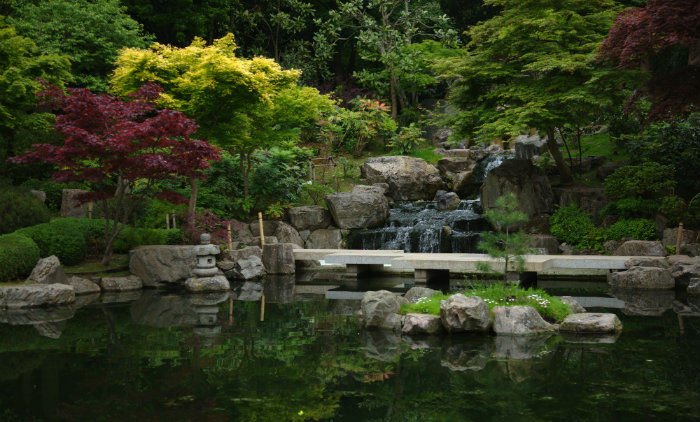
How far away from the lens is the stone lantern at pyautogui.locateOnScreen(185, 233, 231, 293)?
48.7 feet

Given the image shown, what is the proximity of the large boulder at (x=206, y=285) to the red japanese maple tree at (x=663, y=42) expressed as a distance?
9066 mm

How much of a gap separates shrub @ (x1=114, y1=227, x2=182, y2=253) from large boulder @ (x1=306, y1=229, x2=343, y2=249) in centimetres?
441

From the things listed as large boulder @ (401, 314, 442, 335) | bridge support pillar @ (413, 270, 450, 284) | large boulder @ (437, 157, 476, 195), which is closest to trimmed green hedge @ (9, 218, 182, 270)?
bridge support pillar @ (413, 270, 450, 284)

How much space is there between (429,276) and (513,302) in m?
5.12

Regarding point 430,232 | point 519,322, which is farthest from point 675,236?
point 519,322

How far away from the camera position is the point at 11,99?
16.8m

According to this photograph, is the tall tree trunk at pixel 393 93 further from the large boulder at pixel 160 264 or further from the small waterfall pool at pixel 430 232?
the large boulder at pixel 160 264

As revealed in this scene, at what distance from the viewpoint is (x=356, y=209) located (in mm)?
20281

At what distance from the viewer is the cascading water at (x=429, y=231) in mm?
18562

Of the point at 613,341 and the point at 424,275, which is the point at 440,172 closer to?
the point at 424,275

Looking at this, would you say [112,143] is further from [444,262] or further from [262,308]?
[444,262]

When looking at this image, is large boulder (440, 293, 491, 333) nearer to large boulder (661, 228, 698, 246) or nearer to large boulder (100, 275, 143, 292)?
large boulder (100, 275, 143, 292)

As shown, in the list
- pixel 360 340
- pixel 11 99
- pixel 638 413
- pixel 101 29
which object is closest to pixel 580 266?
pixel 360 340

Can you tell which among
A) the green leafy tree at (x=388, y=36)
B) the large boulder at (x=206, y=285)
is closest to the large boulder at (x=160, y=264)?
the large boulder at (x=206, y=285)
